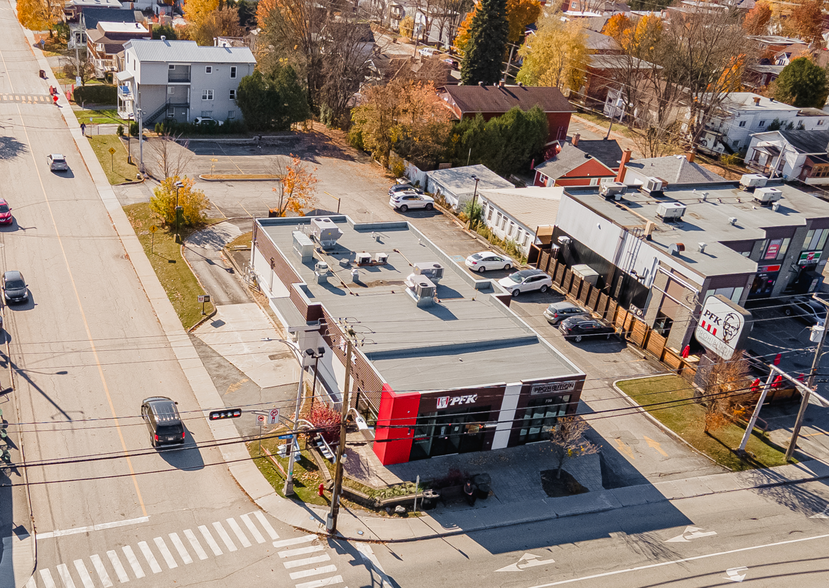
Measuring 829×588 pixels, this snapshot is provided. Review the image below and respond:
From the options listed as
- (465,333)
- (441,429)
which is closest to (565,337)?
(465,333)

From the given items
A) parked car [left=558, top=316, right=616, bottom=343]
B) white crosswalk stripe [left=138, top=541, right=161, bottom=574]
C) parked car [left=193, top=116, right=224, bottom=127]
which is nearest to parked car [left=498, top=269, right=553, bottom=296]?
parked car [left=558, top=316, right=616, bottom=343]

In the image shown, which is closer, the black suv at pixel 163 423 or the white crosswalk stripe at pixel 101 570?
the white crosswalk stripe at pixel 101 570

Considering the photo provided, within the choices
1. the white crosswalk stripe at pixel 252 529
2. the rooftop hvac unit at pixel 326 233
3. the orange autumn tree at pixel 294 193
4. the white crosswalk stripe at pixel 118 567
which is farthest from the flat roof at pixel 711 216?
the white crosswalk stripe at pixel 118 567

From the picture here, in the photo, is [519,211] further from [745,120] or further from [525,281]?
[745,120]

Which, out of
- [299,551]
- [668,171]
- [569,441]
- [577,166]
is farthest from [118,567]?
[668,171]

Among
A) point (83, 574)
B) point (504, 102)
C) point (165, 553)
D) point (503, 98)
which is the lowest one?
point (83, 574)

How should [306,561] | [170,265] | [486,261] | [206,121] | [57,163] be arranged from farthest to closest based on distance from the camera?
1. [206,121]
2. [57,163]
3. [486,261]
4. [170,265]
5. [306,561]

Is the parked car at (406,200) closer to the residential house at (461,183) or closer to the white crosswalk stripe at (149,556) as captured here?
the residential house at (461,183)
